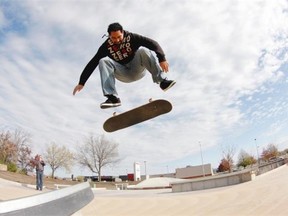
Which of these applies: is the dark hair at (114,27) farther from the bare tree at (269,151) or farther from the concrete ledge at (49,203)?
the bare tree at (269,151)

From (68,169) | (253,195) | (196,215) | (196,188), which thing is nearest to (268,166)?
(196,188)

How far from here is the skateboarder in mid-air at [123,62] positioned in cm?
517

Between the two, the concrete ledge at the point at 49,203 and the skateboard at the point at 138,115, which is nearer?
the concrete ledge at the point at 49,203

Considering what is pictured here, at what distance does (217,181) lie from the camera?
16406mm

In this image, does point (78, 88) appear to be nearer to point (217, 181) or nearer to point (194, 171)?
point (217, 181)

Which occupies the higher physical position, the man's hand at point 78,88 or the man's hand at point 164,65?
the man's hand at point 164,65

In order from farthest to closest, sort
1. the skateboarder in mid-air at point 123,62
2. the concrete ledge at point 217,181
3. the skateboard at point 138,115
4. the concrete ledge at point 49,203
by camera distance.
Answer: the concrete ledge at point 217,181, the skateboard at point 138,115, the skateboarder in mid-air at point 123,62, the concrete ledge at point 49,203

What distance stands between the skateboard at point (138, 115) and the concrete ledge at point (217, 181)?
447 inches

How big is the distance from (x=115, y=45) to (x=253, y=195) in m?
4.07

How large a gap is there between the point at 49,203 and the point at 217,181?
1472 centimetres

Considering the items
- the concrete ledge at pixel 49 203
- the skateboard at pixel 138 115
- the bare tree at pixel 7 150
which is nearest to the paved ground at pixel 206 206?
the concrete ledge at pixel 49 203

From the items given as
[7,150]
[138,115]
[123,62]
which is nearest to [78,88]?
[123,62]

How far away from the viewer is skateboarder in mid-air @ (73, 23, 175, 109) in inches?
203

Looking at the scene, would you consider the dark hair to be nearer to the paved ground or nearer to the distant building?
the paved ground
